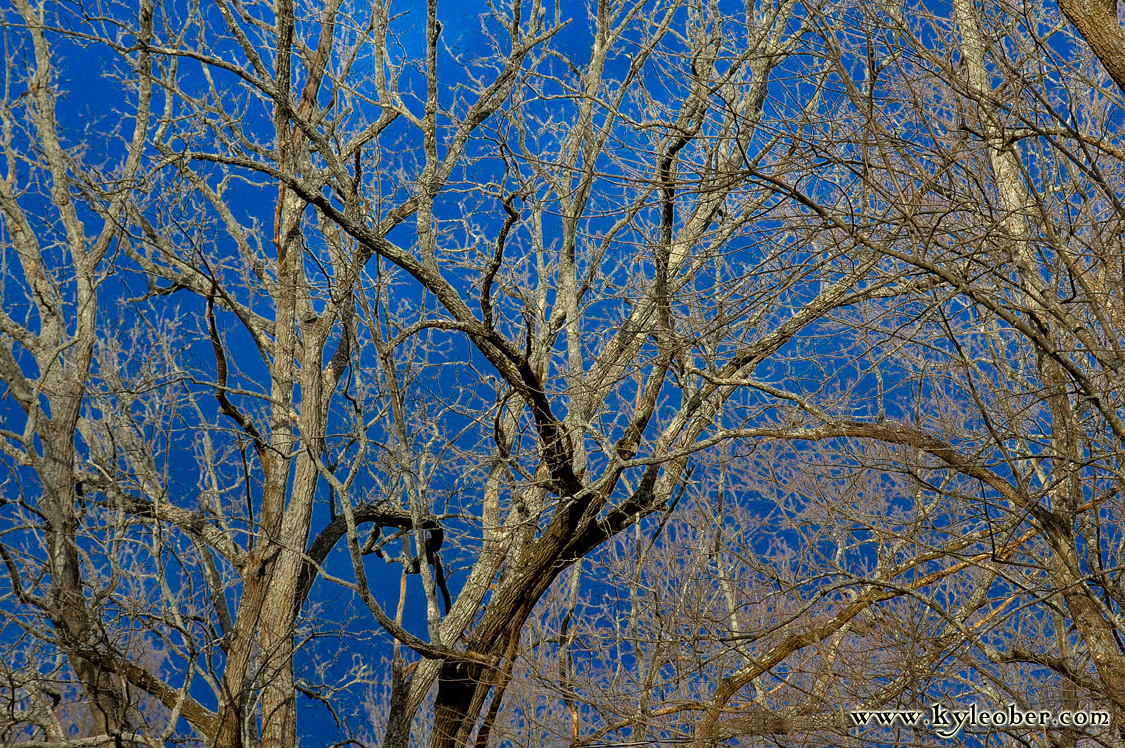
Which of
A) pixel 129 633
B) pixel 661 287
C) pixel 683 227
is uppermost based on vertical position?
pixel 683 227

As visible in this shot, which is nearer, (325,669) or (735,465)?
(735,465)

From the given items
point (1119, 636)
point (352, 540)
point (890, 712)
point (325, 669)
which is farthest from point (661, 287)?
point (325, 669)

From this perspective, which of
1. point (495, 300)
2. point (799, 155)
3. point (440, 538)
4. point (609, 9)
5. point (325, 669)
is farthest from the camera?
point (325, 669)

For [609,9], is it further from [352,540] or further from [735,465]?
[352,540]

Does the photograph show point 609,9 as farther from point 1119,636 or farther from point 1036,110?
point 1119,636

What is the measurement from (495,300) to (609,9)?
399 centimetres

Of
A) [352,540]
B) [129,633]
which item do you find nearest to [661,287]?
[352,540]

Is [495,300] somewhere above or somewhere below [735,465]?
above

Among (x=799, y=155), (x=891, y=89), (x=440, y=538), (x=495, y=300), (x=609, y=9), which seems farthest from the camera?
(x=495, y=300)

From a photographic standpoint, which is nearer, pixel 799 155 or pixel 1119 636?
pixel 799 155

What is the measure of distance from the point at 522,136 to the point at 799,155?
374 centimetres

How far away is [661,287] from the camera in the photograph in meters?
4.88

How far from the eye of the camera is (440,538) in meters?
7.04

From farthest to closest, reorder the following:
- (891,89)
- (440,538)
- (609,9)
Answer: (440,538), (609,9), (891,89)
